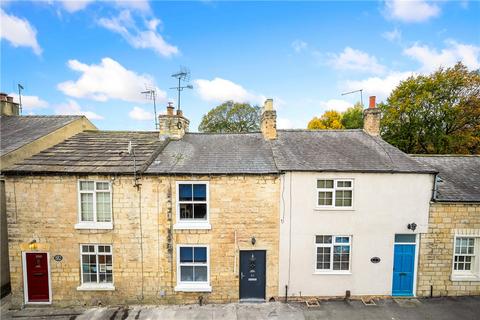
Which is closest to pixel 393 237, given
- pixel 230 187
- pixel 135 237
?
pixel 230 187

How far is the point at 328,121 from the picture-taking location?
127 feet

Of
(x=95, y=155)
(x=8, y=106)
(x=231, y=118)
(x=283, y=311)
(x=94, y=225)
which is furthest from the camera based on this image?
(x=231, y=118)

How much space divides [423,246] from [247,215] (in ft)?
25.6

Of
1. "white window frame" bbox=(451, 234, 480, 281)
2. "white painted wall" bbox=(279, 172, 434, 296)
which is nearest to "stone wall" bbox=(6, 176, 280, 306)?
"white painted wall" bbox=(279, 172, 434, 296)

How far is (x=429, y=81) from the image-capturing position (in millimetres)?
22375

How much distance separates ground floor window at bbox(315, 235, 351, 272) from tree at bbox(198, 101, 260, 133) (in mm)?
27985

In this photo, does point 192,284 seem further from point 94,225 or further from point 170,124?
point 170,124

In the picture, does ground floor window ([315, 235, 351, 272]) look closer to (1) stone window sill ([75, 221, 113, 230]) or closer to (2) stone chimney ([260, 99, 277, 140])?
(2) stone chimney ([260, 99, 277, 140])

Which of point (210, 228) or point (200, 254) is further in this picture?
point (200, 254)

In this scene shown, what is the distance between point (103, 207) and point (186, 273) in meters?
4.50

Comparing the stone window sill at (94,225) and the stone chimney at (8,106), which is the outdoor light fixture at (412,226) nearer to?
the stone window sill at (94,225)

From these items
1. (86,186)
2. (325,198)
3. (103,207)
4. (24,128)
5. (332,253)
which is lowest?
(332,253)

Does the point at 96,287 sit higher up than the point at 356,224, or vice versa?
the point at 356,224

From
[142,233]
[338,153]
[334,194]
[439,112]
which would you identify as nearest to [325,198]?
[334,194]
